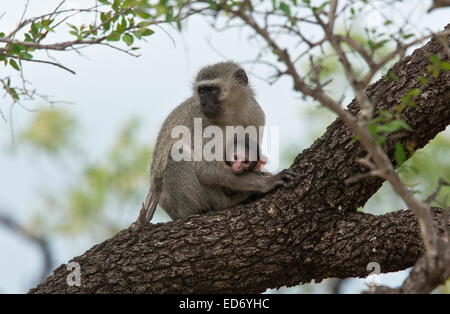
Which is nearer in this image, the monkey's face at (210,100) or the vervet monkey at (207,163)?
the vervet monkey at (207,163)

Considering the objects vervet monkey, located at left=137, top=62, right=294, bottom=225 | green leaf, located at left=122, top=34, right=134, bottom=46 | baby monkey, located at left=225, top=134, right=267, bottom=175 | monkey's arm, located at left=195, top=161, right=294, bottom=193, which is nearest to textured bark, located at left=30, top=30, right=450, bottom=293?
monkey's arm, located at left=195, top=161, right=294, bottom=193

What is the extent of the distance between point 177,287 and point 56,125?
442 inches

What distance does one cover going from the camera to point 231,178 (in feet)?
18.8

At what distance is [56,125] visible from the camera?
15438mm

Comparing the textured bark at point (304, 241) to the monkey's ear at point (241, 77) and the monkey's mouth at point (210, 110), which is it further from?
the monkey's ear at point (241, 77)

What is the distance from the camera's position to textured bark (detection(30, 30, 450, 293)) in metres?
4.85

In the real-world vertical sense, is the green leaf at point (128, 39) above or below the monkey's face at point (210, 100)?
below

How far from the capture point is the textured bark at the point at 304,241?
4.85 m

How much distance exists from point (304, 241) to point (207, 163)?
1.34m

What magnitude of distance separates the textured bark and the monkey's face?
1442mm

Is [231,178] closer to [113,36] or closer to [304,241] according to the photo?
[304,241]

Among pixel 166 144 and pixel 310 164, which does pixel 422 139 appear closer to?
pixel 310 164

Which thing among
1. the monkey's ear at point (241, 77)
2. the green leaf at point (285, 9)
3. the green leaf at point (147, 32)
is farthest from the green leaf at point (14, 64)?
the monkey's ear at point (241, 77)

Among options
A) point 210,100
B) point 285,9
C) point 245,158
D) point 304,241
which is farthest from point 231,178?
point 285,9
